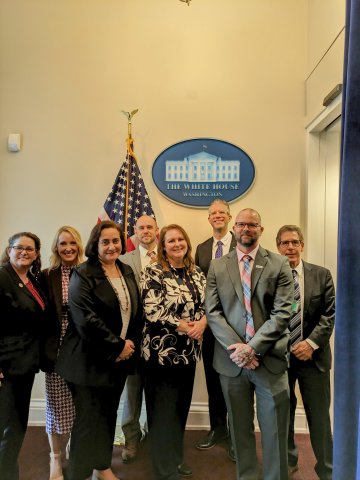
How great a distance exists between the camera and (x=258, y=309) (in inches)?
79.9

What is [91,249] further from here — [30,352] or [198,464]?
[198,464]

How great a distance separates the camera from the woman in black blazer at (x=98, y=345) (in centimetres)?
195

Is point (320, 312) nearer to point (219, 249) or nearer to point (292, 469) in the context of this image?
point (219, 249)

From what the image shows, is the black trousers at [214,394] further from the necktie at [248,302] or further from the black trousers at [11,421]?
the black trousers at [11,421]

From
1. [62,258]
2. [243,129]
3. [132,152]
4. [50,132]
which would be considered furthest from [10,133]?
[243,129]

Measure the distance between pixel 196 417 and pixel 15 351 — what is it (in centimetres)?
174

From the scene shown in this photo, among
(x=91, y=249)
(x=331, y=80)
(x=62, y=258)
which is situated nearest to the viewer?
(x=91, y=249)

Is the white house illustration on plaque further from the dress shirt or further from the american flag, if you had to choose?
the dress shirt

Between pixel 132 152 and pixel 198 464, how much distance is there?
2477mm

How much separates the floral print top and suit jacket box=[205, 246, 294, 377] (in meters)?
0.14

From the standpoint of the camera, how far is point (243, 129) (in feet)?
10.6

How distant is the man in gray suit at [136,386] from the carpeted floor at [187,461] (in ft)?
0.33

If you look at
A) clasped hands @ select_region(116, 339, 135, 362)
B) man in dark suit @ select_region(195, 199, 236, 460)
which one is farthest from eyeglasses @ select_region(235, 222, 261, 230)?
clasped hands @ select_region(116, 339, 135, 362)

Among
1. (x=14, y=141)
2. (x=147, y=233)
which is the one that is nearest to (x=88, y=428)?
(x=147, y=233)
